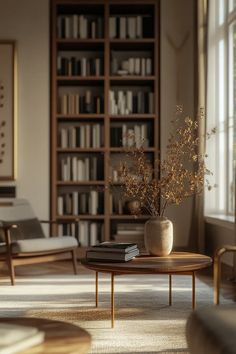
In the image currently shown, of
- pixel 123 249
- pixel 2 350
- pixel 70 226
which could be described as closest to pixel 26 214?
pixel 70 226

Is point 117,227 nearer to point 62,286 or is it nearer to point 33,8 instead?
point 62,286

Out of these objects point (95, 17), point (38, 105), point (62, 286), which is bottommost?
point (62, 286)

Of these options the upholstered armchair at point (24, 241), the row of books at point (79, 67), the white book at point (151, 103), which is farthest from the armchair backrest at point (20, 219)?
the white book at point (151, 103)

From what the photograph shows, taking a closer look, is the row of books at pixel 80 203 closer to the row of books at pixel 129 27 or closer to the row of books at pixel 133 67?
the row of books at pixel 133 67

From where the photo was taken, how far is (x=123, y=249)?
3693 mm

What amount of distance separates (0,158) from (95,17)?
1.99 metres

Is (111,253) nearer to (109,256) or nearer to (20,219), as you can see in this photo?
(109,256)

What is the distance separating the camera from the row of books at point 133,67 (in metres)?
7.16

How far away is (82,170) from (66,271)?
4.69ft

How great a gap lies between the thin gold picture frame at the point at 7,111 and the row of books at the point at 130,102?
1134mm

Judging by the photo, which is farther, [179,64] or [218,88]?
[179,64]

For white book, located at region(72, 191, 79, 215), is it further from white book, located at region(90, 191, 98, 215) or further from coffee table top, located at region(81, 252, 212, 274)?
coffee table top, located at region(81, 252, 212, 274)

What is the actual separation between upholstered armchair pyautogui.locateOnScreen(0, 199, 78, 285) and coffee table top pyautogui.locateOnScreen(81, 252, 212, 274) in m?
1.64

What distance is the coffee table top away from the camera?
Result: 137 inches
